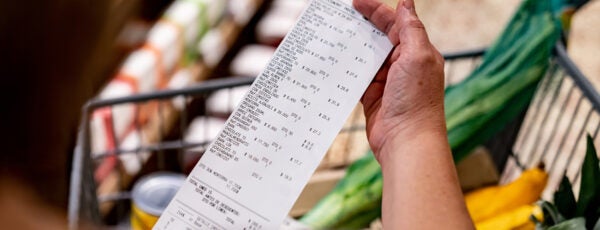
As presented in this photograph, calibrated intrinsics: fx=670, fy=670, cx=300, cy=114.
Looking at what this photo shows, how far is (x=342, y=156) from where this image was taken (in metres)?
1.46

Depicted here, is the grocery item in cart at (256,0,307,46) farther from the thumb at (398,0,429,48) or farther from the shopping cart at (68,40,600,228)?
the thumb at (398,0,429,48)

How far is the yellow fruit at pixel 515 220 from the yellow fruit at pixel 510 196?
2cm

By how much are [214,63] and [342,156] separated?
2.14 ft

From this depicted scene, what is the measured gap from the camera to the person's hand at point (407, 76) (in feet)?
2.86

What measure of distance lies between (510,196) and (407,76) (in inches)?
19.1

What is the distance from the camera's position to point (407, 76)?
874mm

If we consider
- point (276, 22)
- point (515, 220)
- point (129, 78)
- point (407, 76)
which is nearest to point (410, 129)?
point (407, 76)

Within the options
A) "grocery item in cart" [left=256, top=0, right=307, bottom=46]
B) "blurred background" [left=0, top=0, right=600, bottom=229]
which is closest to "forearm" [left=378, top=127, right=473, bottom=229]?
"blurred background" [left=0, top=0, right=600, bottom=229]

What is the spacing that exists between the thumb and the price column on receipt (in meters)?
0.02

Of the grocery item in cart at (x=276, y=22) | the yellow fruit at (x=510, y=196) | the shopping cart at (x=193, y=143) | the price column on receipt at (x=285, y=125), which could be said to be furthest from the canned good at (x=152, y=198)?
the grocery item in cart at (x=276, y=22)

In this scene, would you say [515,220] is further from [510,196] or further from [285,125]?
[285,125]

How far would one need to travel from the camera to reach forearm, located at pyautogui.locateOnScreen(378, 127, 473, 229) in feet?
2.59

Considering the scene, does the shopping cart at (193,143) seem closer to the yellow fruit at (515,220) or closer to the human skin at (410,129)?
the yellow fruit at (515,220)

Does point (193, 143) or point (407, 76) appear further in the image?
point (193, 143)
